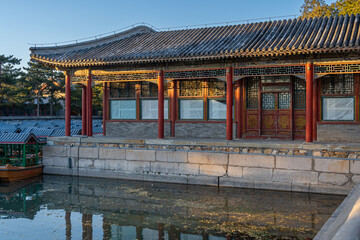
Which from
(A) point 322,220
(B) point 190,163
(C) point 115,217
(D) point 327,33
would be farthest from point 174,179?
(D) point 327,33

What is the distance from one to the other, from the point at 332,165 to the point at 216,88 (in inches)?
220

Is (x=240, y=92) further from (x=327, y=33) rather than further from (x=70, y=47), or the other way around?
(x=70, y=47)

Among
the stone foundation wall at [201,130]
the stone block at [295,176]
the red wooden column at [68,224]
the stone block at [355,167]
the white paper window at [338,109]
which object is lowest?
the red wooden column at [68,224]

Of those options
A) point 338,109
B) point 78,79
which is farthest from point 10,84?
point 338,109

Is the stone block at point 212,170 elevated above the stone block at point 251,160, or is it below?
below

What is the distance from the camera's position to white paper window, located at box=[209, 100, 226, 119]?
15.0 meters

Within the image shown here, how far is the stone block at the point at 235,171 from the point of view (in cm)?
1239

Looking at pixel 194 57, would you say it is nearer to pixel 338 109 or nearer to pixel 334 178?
pixel 338 109

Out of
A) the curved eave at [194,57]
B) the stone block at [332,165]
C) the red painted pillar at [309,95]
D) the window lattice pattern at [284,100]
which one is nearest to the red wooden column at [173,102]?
the curved eave at [194,57]

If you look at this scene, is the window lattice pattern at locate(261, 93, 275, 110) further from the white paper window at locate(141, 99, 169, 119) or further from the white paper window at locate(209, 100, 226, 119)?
the white paper window at locate(141, 99, 169, 119)

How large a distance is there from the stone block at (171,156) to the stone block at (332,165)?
4293 mm

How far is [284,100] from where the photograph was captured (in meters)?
14.3

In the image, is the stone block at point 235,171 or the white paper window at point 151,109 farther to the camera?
the white paper window at point 151,109

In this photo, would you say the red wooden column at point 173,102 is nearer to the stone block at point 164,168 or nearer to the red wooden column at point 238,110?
the stone block at point 164,168
